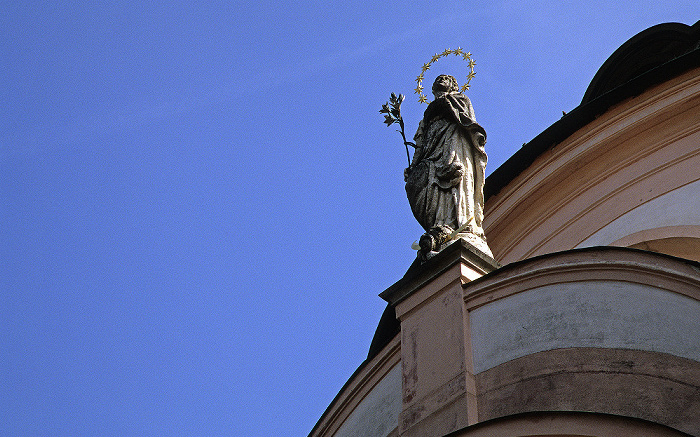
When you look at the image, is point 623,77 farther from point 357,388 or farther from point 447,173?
point 357,388

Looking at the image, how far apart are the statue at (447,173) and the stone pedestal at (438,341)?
0.36 meters

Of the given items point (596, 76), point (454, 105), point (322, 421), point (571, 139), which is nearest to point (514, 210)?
point (571, 139)

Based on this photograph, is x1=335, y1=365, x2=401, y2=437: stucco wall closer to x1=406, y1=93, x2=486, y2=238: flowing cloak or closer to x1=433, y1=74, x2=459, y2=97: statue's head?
x1=406, y1=93, x2=486, y2=238: flowing cloak

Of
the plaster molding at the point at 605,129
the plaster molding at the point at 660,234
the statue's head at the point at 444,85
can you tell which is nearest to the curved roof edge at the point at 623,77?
the plaster molding at the point at 605,129

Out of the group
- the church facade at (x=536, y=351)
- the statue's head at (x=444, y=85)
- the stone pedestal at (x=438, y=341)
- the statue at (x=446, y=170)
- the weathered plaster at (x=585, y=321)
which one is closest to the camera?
the church facade at (x=536, y=351)

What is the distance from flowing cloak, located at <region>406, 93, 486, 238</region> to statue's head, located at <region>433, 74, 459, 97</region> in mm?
124

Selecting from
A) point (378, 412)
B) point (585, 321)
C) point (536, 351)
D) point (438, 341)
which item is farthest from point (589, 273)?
point (378, 412)

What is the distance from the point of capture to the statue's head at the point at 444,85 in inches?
382

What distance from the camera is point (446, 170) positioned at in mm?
8805

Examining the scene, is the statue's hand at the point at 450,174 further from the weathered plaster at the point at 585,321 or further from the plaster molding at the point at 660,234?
the plaster molding at the point at 660,234

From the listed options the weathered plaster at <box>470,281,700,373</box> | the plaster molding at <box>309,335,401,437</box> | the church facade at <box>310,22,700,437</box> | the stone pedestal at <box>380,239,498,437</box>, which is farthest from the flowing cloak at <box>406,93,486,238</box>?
the weathered plaster at <box>470,281,700,373</box>

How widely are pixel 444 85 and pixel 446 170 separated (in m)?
1.22

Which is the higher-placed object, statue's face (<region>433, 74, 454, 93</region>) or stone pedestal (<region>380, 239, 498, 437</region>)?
statue's face (<region>433, 74, 454, 93</region>)

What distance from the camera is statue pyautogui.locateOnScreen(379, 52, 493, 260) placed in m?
8.34
